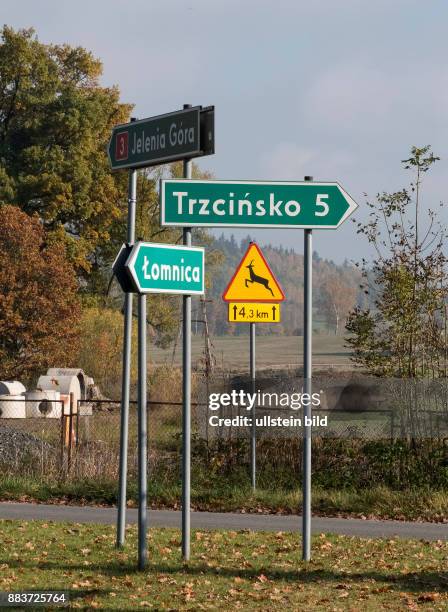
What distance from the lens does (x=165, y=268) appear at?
10.5m

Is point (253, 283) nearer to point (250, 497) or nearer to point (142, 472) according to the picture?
point (250, 497)

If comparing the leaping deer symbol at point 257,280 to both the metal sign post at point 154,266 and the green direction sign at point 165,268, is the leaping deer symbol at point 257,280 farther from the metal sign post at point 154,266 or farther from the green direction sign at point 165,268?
the green direction sign at point 165,268

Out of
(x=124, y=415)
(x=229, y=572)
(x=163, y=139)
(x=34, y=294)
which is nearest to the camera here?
(x=229, y=572)

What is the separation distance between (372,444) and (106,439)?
743cm

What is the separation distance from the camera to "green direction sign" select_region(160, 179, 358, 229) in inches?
439

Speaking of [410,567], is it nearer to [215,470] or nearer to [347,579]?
[347,579]

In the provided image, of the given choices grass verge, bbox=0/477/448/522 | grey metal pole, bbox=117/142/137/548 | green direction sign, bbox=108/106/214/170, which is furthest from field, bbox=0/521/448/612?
green direction sign, bbox=108/106/214/170

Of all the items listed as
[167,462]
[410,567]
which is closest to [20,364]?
[167,462]

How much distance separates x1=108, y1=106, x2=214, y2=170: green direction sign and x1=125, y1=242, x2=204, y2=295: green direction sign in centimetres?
100

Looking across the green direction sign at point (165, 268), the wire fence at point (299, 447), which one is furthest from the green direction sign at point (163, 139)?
the wire fence at point (299, 447)

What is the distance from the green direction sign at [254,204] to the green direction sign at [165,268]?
42cm

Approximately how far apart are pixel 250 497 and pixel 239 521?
1.99 meters

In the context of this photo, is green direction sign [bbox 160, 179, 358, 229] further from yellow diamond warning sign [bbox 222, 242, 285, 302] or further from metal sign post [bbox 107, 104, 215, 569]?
yellow diamond warning sign [bbox 222, 242, 285, 302]

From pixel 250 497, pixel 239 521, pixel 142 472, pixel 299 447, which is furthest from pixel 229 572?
pixel 299 447
